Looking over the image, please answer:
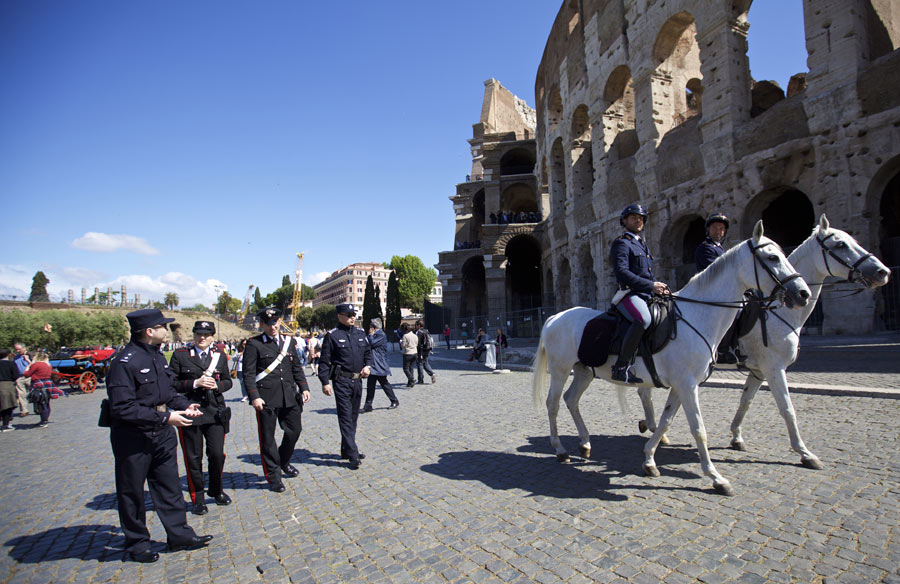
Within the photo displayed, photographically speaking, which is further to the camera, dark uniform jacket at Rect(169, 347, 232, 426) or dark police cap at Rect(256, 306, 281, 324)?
dark police cap at Rect(256, 306, 281, 324)

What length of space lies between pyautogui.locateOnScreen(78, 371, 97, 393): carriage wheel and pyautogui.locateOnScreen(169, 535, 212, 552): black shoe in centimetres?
2020

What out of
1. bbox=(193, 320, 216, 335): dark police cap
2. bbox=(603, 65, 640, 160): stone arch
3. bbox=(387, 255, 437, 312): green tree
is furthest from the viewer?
bbox=(387, 255, 437, 312): green tree

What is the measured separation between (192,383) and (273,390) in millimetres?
810

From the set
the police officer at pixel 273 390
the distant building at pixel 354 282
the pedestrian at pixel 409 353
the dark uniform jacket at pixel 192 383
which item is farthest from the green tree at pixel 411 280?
the dark uniform jacket at pixel 192 383

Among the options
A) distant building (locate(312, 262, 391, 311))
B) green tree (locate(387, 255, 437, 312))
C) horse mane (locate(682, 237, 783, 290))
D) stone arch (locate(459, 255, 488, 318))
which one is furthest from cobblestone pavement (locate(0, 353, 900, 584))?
distant building (locate(312, 262, 391, 311))

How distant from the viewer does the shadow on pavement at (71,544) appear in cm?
357

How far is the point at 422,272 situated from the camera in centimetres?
8469

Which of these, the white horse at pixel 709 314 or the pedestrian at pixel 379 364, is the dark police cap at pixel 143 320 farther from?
the white horse at pixel 709 314

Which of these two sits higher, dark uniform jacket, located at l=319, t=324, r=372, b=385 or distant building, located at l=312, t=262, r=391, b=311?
distant building, located at l=312, t=262, r=391, b=311

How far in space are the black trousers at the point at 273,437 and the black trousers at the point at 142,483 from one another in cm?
121

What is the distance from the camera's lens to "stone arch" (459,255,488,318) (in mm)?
37344

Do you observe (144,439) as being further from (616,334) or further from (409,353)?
(409,353)

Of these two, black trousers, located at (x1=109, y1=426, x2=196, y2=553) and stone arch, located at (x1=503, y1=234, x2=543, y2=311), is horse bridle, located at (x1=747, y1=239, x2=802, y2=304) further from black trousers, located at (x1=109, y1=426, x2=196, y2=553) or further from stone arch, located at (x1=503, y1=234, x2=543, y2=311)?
stone arch, located at (x1=503, y1=234, x2=543, y2=311)

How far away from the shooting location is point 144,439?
11.2 ft
